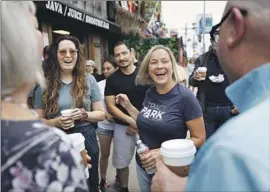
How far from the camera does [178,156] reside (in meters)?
1.61

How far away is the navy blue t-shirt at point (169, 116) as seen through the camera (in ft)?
8.21

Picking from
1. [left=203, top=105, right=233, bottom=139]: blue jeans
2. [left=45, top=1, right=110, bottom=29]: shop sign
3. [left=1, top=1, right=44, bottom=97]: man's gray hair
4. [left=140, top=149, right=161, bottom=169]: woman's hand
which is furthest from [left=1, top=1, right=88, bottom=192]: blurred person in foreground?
[left=45, top=1, right=110, bottom=29]: shop sign

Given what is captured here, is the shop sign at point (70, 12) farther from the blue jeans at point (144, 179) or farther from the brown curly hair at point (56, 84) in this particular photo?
the blue jeans at point (144, 179)

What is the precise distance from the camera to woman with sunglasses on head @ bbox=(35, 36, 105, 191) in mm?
2900

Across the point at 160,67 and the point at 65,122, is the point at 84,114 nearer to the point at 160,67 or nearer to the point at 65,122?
the point at 65,122

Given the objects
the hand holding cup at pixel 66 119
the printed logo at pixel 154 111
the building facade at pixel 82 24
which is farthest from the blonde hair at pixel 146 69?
the building facade at pixel 82 24

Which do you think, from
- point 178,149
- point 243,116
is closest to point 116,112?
point 178,149

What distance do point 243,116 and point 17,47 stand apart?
0.77 meters

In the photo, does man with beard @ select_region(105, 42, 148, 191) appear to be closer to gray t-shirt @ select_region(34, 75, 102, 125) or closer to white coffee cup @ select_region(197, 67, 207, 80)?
gray t-shirt @ select_region(34, 75, 102, 125)

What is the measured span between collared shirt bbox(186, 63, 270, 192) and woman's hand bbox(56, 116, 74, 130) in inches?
75.6

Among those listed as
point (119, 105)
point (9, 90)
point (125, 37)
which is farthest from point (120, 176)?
point (125, 37)

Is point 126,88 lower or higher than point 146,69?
lower

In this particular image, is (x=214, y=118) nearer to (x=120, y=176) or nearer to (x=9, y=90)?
(x=120, y=176)

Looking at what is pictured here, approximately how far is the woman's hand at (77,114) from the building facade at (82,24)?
3722 millimetres
